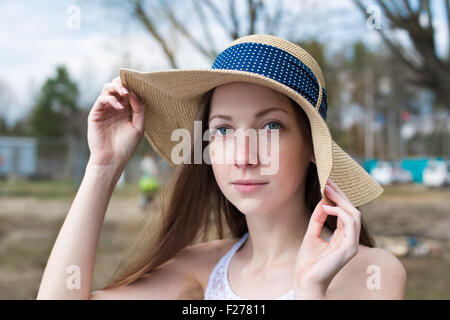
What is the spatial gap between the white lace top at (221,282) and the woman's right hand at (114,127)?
55cm

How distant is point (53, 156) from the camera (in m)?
23.4

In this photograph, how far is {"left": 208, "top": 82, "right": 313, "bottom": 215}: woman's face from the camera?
4.75ft

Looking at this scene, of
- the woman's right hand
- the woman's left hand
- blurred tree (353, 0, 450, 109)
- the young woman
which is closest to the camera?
the woman's left hand

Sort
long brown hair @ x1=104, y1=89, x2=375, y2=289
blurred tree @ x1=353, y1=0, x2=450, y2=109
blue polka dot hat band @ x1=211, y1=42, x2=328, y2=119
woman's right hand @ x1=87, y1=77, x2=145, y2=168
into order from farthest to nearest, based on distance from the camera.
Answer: blurred tree @ x1=353, y1=0, x2=450, y2=109 < long brown hair @ x1=104, y1=89, x2=375, y2=289 < woman's right hand @ x1=87, y1=77, x2=145, y2=168 < blue polka dot hat band @ x1=211, y1=42, x2=328, y2=119

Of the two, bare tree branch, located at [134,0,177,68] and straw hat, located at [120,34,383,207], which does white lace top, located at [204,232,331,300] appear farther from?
bare tree branch, located at [134,0,177,68]

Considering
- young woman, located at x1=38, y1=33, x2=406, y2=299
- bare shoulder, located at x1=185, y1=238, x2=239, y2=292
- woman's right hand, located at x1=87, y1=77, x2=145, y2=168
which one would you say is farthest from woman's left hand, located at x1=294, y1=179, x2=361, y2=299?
woman's right hand, located at x1=87, y1=77, x2=145, y2=168

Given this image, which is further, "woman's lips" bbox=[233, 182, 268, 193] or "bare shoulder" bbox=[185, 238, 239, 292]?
"bare shoulder" bbox=[185, 238, 239, 292]

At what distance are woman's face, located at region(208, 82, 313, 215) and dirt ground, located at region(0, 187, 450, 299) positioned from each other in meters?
0.79

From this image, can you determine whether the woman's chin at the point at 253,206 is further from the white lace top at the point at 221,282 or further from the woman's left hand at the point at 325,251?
the white lace top at the point at 221,282

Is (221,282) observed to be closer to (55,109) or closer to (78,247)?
(78,247)

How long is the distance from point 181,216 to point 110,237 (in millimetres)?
6732

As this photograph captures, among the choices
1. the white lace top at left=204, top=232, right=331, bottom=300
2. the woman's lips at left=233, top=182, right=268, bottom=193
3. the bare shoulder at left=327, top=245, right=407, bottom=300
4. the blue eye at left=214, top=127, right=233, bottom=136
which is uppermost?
the blue eye at left=214, top=127, right=233, bottom=136

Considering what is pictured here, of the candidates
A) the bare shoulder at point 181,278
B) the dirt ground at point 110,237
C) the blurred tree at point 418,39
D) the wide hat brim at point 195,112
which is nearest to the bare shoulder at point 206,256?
the bare shoulder at point 181,278

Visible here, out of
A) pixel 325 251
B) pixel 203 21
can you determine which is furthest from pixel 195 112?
pixel 203 21
